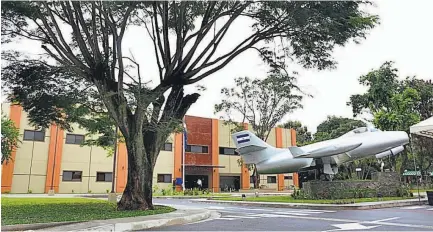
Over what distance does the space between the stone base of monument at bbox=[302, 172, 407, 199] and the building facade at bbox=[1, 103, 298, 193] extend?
17138 mm

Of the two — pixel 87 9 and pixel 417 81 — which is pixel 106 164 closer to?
pixel 87 9

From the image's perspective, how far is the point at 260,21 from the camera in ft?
47.3

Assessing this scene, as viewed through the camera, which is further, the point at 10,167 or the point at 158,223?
the point at 10,167

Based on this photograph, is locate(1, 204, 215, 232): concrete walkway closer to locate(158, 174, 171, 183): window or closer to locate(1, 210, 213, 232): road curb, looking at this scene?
locate(1, 210, 213, 232): road curb

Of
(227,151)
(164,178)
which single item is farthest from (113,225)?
(227,151)

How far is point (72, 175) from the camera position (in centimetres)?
3650

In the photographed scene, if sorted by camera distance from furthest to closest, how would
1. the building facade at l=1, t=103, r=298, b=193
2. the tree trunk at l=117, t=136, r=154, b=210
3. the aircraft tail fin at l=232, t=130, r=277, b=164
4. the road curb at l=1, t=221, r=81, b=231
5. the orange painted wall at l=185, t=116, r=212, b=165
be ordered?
1. the orange painted wall at l=185, t=116, r=212, b=165
2. the building facade at l=1, t=103, r=298, b=193
3. the aircraft tail fin at l=232, t=130, r=277, b=164
4. the tree trunk at l=117, t=136, r=154, b=210
5. the road curb at l=1, t=221, r=81, b=231

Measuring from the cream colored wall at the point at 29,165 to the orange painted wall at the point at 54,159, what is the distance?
358 millimetres

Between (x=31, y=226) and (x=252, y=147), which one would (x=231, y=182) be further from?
(x=31, y=226)

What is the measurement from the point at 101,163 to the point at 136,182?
86.3 ft

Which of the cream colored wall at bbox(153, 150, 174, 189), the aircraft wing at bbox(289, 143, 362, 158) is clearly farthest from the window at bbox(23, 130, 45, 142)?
the aircraft wing at bbox(289, 143, 362, 158)

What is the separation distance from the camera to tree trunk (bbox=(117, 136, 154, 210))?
13352 millimetres

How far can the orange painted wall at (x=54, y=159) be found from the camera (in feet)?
115

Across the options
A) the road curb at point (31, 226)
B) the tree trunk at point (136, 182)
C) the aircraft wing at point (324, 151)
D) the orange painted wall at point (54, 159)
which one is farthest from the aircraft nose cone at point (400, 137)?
the orange painted wall at point (54, 159)
